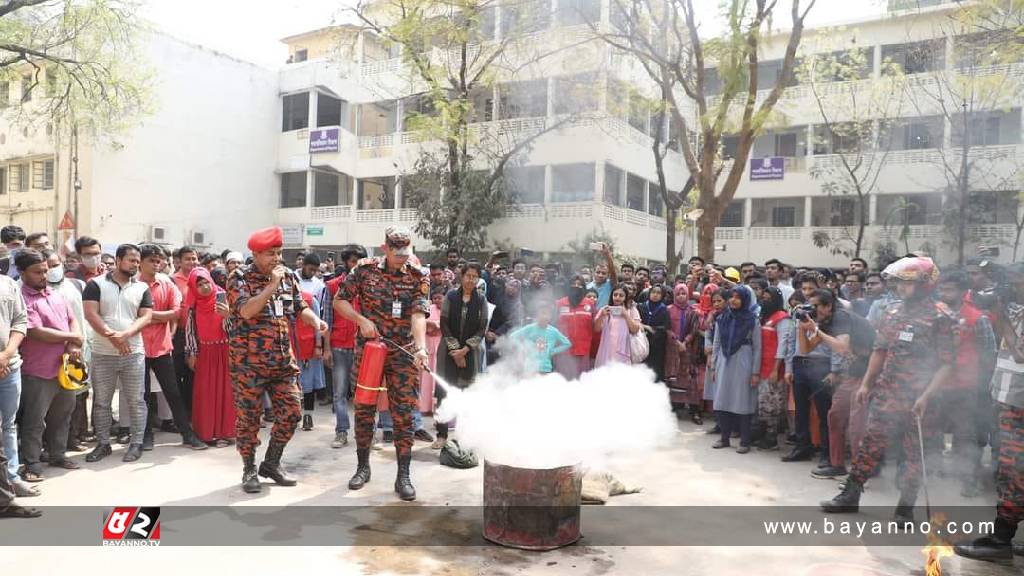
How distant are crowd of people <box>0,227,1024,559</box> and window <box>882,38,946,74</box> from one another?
539 inches

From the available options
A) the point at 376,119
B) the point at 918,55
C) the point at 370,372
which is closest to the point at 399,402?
the point at 370,372

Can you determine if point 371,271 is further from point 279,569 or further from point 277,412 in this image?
point 279,569

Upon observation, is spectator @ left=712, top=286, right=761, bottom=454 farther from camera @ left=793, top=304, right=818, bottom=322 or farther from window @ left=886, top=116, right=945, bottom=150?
window @ left=886, top=116, right=945, bottom=150

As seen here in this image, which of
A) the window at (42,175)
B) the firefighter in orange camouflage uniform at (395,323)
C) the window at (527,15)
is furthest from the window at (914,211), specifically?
the window at (42,175)

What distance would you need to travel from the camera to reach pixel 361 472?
552cm

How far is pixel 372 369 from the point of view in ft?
16.7

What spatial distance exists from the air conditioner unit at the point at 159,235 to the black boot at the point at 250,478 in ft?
67.7

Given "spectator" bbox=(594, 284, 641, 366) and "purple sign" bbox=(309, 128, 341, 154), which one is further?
"purple sign" bbox=(309, 128, 341, 154)

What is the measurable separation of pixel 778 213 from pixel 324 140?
17941 millimetres

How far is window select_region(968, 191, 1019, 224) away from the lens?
66.0 feet

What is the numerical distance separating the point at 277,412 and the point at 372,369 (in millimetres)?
956

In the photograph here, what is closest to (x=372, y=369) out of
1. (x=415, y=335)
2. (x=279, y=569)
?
(x=415, y=335)

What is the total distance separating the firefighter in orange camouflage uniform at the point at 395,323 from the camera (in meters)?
5.32

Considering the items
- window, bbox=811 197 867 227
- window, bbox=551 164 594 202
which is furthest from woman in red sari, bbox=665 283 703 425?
window, bbox=811 197 867 227
